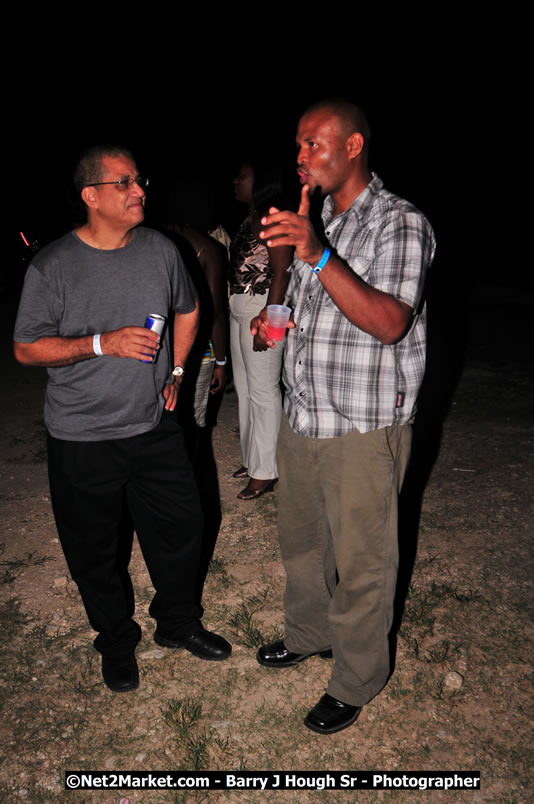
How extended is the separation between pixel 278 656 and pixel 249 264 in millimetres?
2570

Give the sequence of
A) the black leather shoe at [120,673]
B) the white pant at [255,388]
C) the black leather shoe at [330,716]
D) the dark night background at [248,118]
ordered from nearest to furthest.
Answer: the black leather shoe at [330,716] → the black leather shoe at [120,673] → the white pant at [255,388] → the dark night background at [248,118]

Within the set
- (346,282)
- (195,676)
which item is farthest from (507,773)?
(346,282)

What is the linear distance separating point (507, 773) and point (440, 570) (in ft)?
4.92

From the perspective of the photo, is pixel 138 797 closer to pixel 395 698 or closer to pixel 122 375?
pixel 395 698

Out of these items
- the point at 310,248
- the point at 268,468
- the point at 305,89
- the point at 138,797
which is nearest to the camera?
the point at 310,248

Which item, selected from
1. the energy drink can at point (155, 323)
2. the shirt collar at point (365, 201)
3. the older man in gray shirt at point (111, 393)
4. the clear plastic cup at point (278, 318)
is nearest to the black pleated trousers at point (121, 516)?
the older man in gray shirt at point (111, 393)

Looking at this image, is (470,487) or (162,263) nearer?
(162,263)

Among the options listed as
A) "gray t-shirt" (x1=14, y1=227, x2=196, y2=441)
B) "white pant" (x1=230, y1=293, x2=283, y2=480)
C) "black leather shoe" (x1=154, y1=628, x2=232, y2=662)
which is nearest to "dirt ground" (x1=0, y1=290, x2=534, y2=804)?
"black leather shoe" (x1=154, y1=628, x2=232, y2=662)

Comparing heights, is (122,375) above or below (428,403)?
above

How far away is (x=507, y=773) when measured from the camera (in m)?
2.40

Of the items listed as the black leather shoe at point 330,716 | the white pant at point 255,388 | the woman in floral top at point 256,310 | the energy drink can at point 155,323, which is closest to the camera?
the energy drink can at point 155,323

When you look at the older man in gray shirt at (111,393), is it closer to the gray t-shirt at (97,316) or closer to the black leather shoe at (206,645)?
the gray t-shirt at (97,316)

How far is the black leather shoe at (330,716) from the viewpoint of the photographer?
2.57m

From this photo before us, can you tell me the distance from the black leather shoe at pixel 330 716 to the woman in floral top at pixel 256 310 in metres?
2.13
